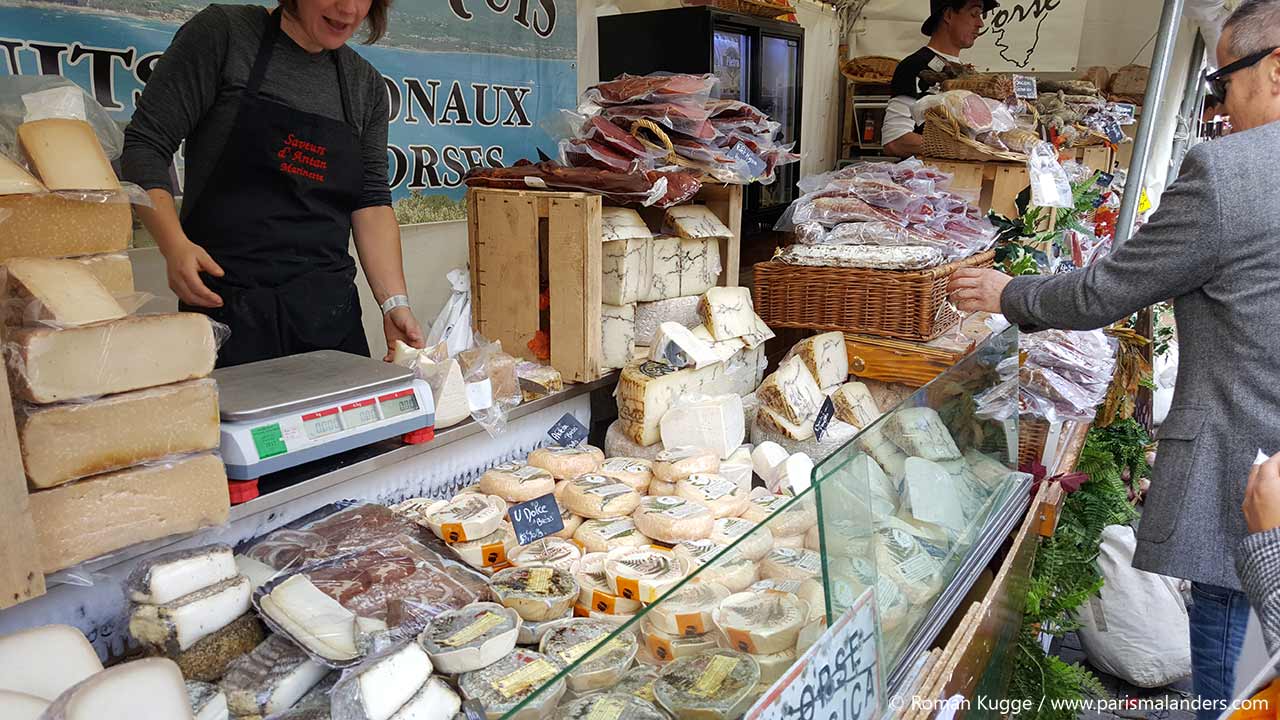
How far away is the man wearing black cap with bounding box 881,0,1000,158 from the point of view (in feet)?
13.5

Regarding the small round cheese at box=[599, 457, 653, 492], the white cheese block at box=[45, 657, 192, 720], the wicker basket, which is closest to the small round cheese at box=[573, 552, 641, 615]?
the small round cheese at box=[599, 457, 653, 492]

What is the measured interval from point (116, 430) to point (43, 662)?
369 mm

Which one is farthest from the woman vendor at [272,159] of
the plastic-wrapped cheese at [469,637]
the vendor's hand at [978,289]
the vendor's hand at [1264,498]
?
Result: the vendor's hand at [1264,498]

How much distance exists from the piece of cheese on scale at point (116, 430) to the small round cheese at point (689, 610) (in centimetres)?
81

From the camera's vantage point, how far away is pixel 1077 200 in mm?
3443

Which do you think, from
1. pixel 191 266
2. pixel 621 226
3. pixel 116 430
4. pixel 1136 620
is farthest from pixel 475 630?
pixel 1136 620

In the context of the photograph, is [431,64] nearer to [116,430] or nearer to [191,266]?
[191,266]

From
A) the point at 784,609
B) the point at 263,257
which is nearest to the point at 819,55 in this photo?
the point at 263,257

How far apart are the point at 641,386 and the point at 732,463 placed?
339mm

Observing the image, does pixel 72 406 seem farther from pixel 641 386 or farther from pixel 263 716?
pixel 641 386

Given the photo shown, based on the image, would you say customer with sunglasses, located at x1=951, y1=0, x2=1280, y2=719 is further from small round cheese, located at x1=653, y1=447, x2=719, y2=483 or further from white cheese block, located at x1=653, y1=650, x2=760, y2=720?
white cheese block, located at x1=653, y1=650, x2=760, y2=720

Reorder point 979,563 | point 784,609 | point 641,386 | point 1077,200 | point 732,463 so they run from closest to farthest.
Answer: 1. point 784,609
2. point 979,563
3. point 732,463
4. point 641,386
5. point 1077,200

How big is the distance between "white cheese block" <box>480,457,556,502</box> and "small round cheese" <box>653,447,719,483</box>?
0.27 meters

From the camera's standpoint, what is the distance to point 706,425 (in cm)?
222
